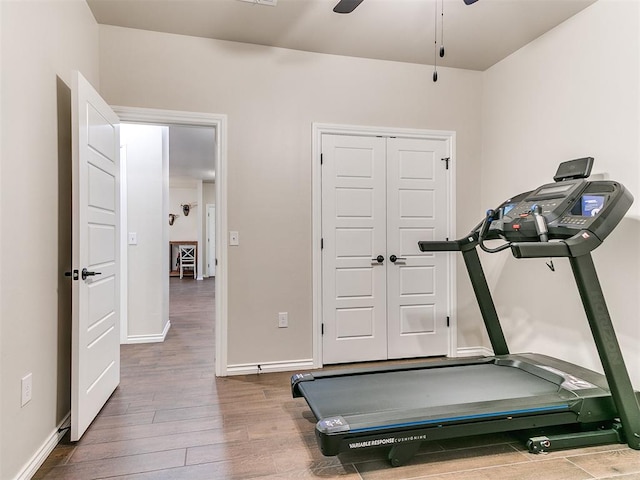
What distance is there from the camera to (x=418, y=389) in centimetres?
244

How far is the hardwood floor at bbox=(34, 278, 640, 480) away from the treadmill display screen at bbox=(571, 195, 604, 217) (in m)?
1.27

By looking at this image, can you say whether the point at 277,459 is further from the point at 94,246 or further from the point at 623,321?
the point at 623,321

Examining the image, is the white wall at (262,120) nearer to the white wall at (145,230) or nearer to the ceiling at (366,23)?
the ceiling at (366,23)

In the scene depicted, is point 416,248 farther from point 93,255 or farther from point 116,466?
point 116,466

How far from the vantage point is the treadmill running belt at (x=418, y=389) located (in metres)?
2.20

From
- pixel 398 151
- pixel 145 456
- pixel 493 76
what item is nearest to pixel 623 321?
pixel 398 151

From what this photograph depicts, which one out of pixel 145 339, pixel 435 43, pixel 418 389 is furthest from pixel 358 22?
pixel 145 339

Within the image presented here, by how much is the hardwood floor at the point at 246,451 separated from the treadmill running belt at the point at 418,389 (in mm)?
216

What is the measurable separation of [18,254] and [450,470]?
225 cm

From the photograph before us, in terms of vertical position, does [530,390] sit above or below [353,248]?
below

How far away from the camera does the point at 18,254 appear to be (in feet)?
5.86

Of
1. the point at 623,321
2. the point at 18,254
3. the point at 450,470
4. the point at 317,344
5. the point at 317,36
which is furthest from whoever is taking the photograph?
the point at 317,344

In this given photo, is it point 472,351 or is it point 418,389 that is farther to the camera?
point 472,351

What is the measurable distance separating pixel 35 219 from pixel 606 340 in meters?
2.97
